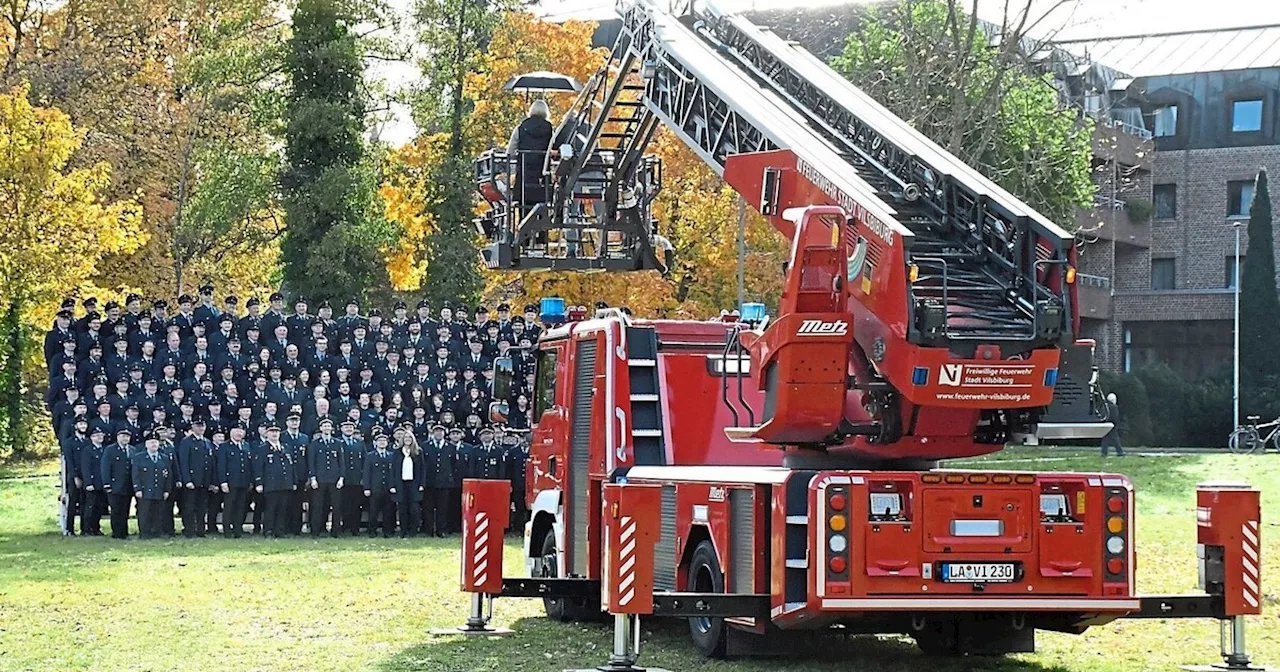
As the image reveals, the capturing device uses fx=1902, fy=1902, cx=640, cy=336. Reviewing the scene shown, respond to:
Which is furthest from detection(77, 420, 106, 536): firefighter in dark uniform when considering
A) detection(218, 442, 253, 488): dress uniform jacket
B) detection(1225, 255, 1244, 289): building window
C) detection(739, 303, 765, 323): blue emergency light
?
detection(1225, 255, 1244, 289): building window

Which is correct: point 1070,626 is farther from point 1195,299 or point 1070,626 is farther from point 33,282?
point 1195,299

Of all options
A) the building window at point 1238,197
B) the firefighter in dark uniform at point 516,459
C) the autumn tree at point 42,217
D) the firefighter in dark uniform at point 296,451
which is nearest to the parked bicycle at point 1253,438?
the building window at point 1238,197

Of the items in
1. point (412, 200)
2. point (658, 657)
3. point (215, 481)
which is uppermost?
point (412, 200)

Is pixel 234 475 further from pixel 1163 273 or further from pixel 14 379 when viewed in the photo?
pixel 1163 273

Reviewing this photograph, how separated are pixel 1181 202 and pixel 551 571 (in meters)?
53.2

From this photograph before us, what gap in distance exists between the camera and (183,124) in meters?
47.7

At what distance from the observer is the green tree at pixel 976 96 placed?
2967 centimetres

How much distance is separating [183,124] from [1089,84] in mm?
30078

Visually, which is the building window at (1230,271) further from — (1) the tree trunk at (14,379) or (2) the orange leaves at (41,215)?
Result: (1) the tree trunk at (14,379)

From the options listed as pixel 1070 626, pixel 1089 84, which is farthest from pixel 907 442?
pixel 1089 84

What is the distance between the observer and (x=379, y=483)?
24.0 metres

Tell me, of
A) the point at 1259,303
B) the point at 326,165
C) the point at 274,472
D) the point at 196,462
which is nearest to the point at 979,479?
the point at 274,472

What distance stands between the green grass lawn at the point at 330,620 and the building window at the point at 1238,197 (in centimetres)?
4217

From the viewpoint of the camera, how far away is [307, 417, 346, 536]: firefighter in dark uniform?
2388 cm
